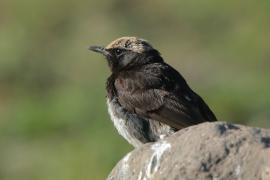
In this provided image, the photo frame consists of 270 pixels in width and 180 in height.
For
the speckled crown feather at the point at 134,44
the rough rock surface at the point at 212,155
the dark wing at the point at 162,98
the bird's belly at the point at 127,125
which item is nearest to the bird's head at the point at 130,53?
the speckled crown feather at the point at 134,44

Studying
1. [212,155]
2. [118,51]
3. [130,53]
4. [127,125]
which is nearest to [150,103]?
[127,125]

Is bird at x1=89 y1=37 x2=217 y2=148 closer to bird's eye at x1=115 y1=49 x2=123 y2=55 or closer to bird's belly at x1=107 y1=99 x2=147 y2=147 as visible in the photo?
bird's belly at x1=107 y1=99 x2=147 y2=147

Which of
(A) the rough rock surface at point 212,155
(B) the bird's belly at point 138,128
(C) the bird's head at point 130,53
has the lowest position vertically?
(A) the rough rock surface at point 212,155

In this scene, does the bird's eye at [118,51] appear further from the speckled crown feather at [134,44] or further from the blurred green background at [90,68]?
the blurred green background at [90,68]

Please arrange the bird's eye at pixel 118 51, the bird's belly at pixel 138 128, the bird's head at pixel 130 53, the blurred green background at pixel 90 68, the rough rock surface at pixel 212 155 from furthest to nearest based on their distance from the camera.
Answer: the blurred green background at pixel 90 68, the bird's eye at pixel 118 51, the bird's head at pixel 130 53, the bird's belly at pixel 138 128, the rough rock surface at pixel 212 155

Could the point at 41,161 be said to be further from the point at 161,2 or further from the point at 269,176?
the point at 269,176

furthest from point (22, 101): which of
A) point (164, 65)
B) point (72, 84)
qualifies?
point (164, 65)

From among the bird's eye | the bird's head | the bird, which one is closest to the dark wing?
the bird
